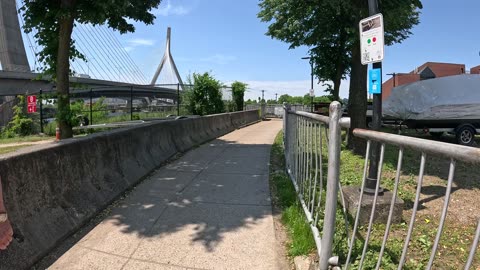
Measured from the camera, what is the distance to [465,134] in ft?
42.0

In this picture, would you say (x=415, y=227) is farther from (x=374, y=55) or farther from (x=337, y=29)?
(x=337, y=29)

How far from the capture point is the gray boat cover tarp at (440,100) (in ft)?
42.1

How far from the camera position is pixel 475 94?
13.1 metres

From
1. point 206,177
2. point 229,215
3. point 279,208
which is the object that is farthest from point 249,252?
point 206,177

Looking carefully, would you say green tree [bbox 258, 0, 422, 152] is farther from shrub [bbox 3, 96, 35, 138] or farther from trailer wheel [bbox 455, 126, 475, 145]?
shrub [bbox 3, 96, 35, 138]

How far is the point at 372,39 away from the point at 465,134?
9602 millimetres

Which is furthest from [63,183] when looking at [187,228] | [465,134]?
[465,134]

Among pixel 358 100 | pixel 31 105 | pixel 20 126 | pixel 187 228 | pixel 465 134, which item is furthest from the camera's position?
pixel 31 105

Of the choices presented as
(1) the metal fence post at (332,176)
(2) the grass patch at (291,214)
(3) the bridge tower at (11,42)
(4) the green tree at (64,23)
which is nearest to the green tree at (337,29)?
(2) the grass patch at (291,214)

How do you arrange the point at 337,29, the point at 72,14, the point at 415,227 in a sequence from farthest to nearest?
the point at 337,29 < the point at 72,14 < the point at 415,227

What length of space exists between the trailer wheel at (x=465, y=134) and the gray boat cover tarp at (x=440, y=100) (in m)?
0.40

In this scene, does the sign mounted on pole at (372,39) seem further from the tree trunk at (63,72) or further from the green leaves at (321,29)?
the tree trunk at (63,72)

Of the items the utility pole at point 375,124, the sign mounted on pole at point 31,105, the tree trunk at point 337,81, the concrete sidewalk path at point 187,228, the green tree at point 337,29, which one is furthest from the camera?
the tree trunk at point 337,81

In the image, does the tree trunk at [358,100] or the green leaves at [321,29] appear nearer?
the tree trunk at [358,100]
